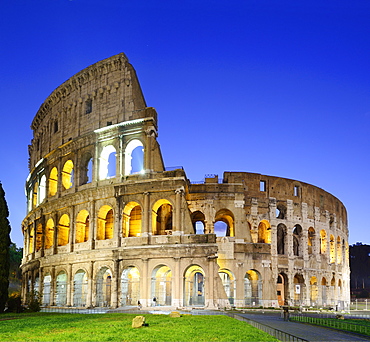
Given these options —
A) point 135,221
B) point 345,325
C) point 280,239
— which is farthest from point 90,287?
point 345,325

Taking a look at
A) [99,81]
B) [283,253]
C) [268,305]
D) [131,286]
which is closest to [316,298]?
[283,253]

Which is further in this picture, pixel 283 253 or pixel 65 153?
pixel 283 253

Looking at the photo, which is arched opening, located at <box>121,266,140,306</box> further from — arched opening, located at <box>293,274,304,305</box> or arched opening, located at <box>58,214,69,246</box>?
arched opening, located at <box>293,274,304,305</box>

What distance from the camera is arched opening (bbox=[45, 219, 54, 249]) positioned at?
41.0m

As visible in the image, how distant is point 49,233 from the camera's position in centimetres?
4150

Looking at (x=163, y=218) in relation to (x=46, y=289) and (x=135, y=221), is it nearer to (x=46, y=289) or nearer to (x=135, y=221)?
(x=135, y=221)

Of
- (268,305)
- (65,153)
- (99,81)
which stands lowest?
(268,305)

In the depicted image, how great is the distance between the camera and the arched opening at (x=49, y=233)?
40994mm

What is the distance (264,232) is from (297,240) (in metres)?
4.88

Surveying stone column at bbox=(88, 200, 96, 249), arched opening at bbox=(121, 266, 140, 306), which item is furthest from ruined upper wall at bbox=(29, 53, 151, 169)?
arched opening at bbox=(121, 266, 140, 306)

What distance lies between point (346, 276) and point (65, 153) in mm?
33554

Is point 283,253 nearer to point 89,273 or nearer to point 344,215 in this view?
point 344,215

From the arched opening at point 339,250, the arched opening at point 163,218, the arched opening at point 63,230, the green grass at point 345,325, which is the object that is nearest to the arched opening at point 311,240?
the arched opening at point 339,250

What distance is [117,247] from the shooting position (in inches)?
1330
